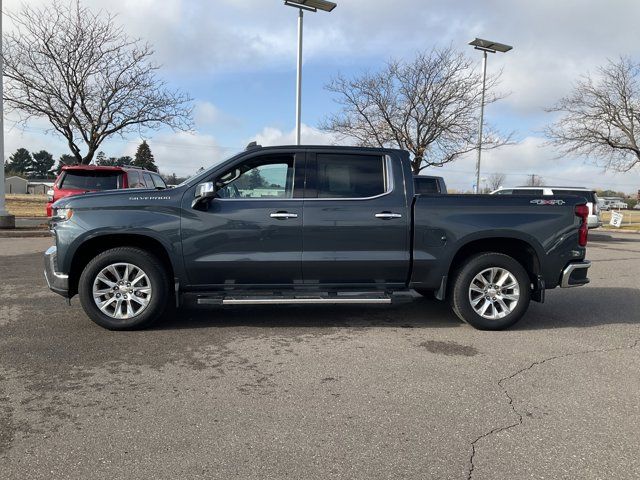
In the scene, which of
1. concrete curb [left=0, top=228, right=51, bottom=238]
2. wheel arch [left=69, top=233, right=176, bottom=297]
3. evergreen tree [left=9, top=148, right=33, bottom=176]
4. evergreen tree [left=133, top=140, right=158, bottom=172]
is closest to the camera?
wheel arch [left=69, top=233, right=176, bottom=297]

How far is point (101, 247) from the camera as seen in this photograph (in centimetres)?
546

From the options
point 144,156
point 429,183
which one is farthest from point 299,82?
point 144,156

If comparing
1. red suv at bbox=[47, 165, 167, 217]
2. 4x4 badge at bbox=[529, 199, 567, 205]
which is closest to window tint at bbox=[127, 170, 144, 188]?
red suv at bbox=[47, 165, 167, 217]

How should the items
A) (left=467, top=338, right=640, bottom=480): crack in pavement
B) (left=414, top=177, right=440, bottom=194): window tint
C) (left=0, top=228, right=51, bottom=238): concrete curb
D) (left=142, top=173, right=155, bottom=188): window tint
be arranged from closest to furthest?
(left=467, top=338, right=640, bottom=480): crack in pavement, (left=142, top=173, right=155, bottom=188): window tint, (left=414, top=177, right=440, bottom=194): window tint, (left=0, top=228, right=51, bottom=238): concrete curb

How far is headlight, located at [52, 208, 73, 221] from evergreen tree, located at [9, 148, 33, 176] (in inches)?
4867

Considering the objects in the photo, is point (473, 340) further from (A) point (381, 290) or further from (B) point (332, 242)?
(B) point (332, 242)

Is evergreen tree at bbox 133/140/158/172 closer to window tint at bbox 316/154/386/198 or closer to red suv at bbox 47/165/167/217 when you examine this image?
red suv at bbox 47/165/167/217

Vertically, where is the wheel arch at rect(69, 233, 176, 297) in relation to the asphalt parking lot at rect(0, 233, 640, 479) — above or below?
above

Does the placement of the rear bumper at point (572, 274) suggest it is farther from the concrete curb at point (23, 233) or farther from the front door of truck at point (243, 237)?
the concrete curb at point (23, 233)

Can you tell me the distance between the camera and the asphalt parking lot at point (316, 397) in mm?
2855

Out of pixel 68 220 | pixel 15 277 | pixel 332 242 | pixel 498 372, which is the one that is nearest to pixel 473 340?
pixel 498 372

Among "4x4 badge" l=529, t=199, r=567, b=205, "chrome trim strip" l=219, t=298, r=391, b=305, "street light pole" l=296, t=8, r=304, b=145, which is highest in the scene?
"street light pole" l=296, t=8, r=304, b=145

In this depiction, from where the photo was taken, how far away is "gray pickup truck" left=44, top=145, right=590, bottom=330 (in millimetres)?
5258

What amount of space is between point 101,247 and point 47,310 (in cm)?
140
